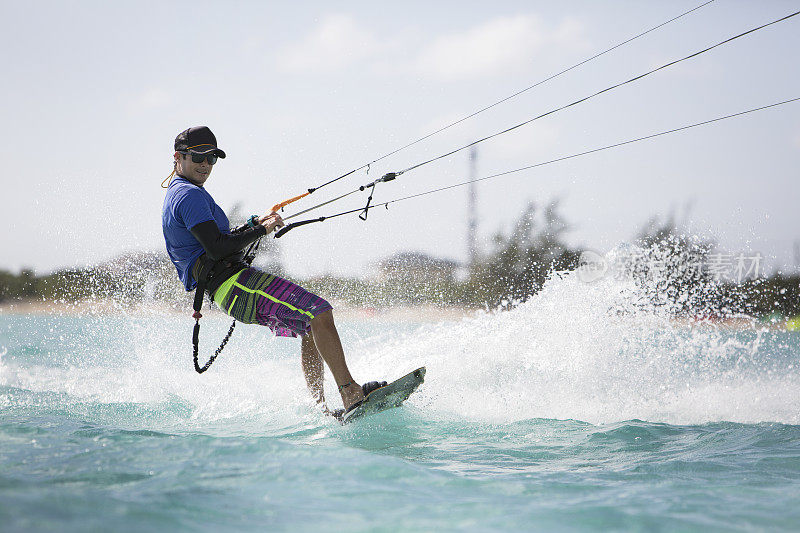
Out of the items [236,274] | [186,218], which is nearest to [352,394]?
[236,274]

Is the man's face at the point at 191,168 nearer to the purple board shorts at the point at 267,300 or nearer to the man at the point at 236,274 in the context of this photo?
the man at the point at 236,274

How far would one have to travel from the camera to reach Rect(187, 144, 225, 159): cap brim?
379 centimetres

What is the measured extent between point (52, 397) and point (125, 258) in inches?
328

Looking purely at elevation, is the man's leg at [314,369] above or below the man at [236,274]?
below

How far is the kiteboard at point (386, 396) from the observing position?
12.0 ft

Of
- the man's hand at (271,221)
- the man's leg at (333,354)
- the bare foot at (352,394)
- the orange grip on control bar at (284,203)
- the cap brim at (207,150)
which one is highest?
the cap brim at (207,150)

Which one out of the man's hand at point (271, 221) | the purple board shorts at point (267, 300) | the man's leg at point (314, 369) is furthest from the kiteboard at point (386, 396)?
the man's hand at point (271, 221)

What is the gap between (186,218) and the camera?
354 cm

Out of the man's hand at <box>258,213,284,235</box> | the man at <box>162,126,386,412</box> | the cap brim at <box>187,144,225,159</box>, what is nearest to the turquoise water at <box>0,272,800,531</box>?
the man at <box>162,126,386,412</box>

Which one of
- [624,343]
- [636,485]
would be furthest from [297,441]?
[624,343]

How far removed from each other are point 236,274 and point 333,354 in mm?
760

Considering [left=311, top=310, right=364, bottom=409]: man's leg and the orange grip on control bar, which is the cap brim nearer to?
the orange grip on control bar

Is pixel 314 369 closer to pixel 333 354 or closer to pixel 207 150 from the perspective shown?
pixel 333 354

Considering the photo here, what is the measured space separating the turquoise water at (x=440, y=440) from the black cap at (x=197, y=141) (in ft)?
5.39
